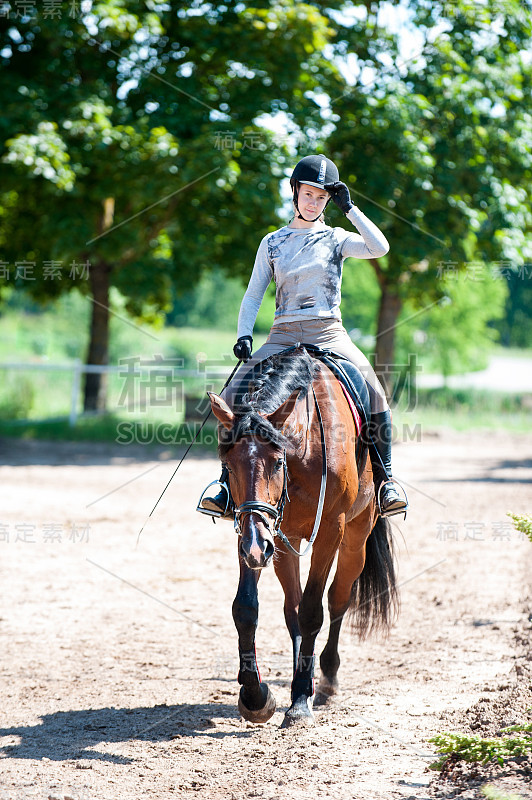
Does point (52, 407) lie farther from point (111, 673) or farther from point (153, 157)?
point (111, 673)

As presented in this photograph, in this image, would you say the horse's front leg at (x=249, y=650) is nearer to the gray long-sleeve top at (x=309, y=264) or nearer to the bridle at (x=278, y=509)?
the bridle at (x=278, y=509)

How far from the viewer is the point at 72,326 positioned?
5378cm

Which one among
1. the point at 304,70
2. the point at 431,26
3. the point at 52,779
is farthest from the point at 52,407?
the point at 52,779

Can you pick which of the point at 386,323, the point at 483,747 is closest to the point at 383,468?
the point at 483,747

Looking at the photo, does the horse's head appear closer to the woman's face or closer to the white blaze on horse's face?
the white blaze on horse's face

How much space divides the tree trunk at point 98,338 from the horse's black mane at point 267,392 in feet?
47.5

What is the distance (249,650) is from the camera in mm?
3752

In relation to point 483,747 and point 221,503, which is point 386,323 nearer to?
point 221,503

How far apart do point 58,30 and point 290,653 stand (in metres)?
12.7

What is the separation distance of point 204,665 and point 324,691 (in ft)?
3.01

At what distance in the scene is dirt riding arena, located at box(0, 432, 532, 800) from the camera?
3424 millimetres

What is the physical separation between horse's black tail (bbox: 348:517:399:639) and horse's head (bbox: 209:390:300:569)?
5.50 feet

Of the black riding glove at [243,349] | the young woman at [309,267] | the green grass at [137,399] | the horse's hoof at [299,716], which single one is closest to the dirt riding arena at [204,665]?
the horse's hoof at [299,716]

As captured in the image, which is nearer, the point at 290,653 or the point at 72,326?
the point at 290,653
